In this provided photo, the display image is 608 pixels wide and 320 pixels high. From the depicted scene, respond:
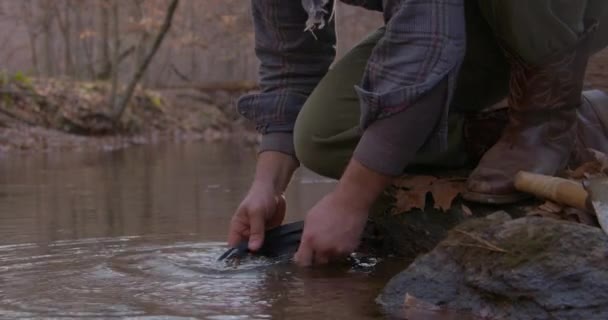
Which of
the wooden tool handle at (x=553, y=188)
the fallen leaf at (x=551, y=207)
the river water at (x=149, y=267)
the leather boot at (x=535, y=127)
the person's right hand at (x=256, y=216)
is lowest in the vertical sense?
the river water at (x=149, y=267)

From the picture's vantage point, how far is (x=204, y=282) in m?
1.61

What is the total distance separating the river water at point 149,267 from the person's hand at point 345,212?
8cm

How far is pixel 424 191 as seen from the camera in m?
1.81

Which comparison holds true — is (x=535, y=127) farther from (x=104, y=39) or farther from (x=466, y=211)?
(x=104, y=39)

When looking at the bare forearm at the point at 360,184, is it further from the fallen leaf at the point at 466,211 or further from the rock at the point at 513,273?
the fallen leaf at the point at 466,211

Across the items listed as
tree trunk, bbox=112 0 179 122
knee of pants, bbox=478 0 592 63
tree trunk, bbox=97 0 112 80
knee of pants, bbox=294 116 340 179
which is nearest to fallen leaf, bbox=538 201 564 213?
knee of pants, bbox=478 0 592 63

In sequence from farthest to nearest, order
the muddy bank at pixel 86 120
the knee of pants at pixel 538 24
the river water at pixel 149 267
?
the muddy bank at pixel 86 120 → the knee of pants at pixel 538 24 → the river water at pixel 149 267

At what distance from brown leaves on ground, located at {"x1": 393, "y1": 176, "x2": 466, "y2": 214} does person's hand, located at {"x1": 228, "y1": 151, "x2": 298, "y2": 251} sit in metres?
0.26

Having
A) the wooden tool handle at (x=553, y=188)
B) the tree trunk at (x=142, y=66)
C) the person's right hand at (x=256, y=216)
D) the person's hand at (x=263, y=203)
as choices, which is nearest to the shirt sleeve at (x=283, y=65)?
the person's hand at (x=263, y=203)

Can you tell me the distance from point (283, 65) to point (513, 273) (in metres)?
0.93

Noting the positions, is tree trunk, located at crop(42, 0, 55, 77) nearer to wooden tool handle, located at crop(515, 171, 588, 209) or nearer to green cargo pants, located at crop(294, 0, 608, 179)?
green cargo pants, located at crop(294, 0, 608, 179)

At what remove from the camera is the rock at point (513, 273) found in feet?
4.07

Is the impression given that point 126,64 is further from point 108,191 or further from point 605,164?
point 605,164

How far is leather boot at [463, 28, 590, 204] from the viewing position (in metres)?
1.67
